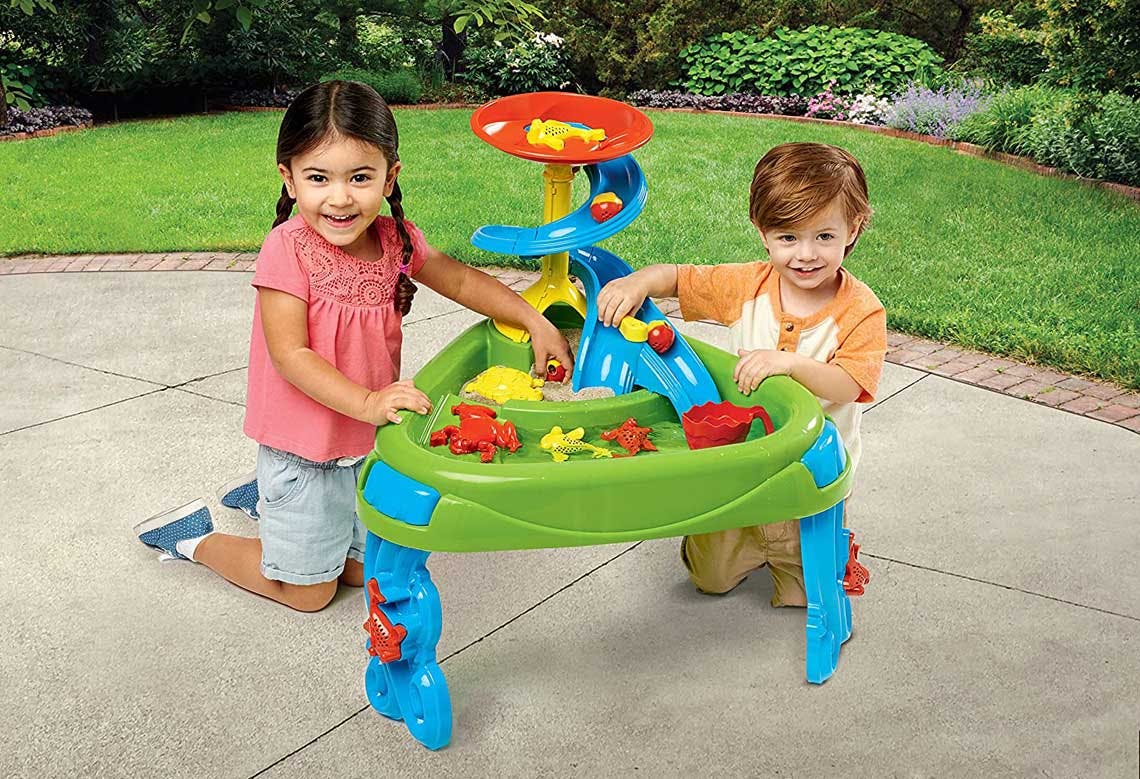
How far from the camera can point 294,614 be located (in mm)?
2844

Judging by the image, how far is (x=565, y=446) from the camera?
94.4 inches

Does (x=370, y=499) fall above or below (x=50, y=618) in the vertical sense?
above

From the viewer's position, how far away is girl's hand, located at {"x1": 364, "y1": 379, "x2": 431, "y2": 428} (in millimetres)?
2355

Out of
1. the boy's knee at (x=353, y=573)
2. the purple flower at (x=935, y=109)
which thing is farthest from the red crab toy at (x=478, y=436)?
the purple flower at (x=935, y=109)

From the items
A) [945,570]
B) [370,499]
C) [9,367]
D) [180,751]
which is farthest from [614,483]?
[9,367]

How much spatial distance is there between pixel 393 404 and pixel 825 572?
957mm

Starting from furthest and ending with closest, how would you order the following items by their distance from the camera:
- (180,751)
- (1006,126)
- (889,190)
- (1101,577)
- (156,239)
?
(1006,126)
(889,190)
(156,239)
(1101,577)
(180,751)

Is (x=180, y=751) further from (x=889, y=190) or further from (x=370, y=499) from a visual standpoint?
(x=889, y=190)

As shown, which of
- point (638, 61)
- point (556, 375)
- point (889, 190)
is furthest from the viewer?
point (638, 61)

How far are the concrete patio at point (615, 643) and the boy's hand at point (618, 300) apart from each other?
70 cm

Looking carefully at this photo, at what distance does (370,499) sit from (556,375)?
0.68 m

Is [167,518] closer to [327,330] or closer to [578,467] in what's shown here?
[327,330]

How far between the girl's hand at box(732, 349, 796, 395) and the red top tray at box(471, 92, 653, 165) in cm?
54

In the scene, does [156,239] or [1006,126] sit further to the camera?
[1006,126]
